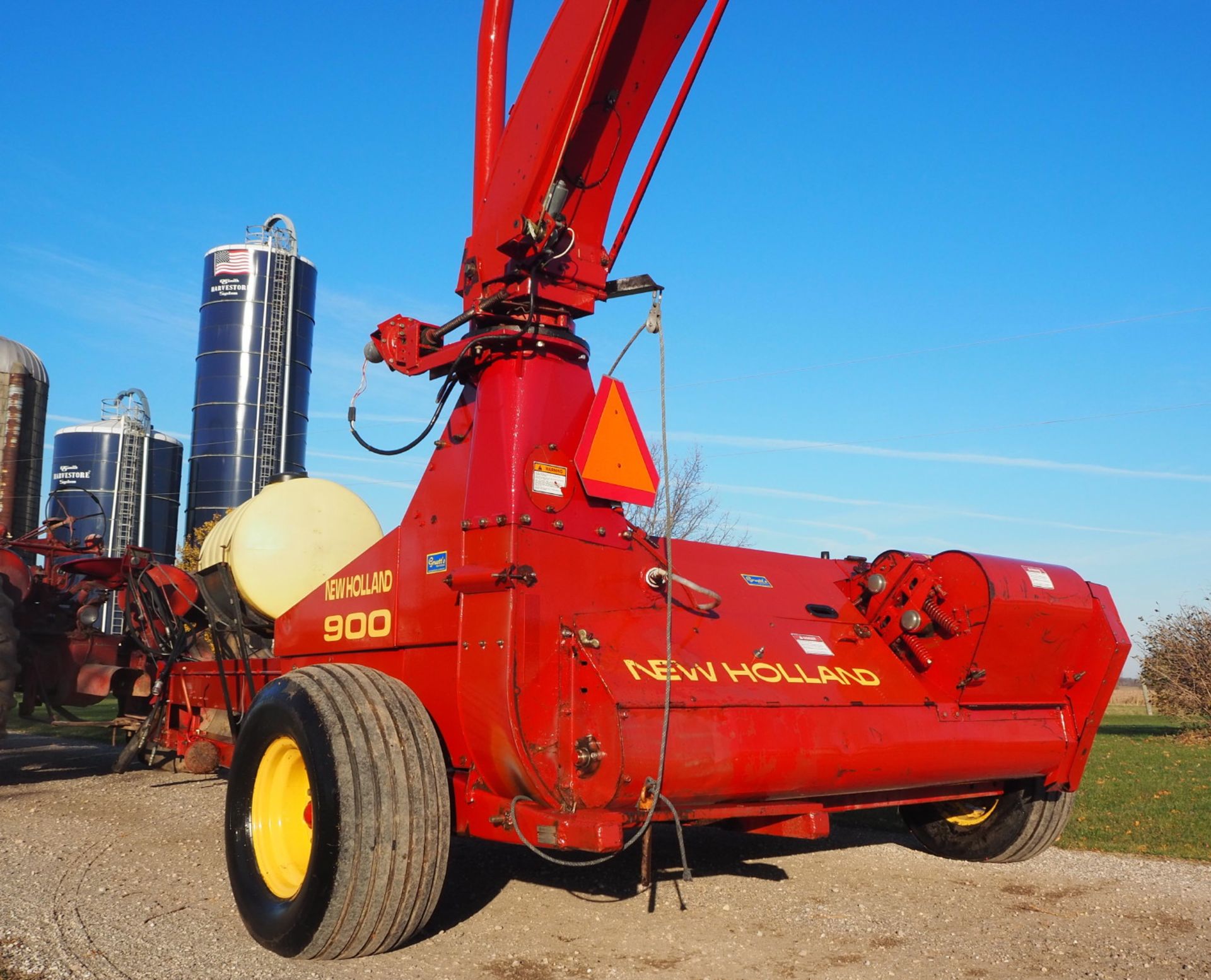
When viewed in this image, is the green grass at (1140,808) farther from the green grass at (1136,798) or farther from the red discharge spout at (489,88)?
the red discharge spout at (489,88)

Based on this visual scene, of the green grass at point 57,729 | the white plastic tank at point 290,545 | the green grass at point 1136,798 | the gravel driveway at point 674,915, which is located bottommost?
A: the green grass at point 57,729

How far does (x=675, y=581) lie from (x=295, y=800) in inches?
76.6

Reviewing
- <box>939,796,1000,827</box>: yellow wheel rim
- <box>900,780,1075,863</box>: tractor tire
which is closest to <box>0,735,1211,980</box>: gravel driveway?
<box>900,780,1075,863</box>: tractor tire

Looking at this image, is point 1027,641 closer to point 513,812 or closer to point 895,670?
point 895,670

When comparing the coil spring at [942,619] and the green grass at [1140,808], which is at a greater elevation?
the coil spring at [942,619]

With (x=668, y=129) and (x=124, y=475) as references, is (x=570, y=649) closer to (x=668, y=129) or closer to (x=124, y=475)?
(x=668, y=129)

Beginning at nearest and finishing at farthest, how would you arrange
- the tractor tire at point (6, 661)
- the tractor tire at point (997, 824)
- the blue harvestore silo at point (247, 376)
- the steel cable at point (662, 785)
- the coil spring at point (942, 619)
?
the steel cable at point (662, 785) < the coil spring at point (942, 619) < the tractor tire at point (997, 824) < the tractor tire at point (6, 661) < the blue harvestore silo at point (247, 376)

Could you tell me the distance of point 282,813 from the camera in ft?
15.2

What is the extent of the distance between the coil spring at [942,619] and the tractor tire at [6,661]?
657 cm

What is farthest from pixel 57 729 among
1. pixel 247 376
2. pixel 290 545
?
pixel 247 376

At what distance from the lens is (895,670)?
5.31m

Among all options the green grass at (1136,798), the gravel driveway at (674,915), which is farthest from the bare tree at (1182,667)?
the gravel driveway at (674,915)

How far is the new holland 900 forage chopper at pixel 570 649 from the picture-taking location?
4000mm

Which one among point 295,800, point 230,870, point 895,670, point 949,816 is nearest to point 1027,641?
point 895,670
